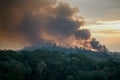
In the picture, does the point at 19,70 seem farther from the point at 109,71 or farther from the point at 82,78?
the point at 109,71

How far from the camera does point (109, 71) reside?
9781 cm

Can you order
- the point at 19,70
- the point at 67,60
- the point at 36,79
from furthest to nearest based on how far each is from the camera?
1. the point at 67,60
2. the point at 36,79
3. the point at 19,70

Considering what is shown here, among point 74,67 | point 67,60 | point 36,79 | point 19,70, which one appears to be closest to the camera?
point 19,70

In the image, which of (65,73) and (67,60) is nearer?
(65,73)

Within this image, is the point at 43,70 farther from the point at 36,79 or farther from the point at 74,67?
the point at 74,67

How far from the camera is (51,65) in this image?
341ft

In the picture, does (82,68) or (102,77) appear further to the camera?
(82,68)

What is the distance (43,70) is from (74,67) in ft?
39.9

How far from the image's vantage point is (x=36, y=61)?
4188 inches

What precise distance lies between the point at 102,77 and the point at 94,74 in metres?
2.62

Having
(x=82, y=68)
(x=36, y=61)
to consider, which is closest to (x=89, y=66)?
(x=82, y=68)

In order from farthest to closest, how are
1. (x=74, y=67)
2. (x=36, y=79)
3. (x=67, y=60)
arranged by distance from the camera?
(x=67, y=60) < (x=74, y=67) < (x=36, y=79)

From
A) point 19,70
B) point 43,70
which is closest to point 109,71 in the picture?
point 43,70

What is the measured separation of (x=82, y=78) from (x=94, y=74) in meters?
4.00
